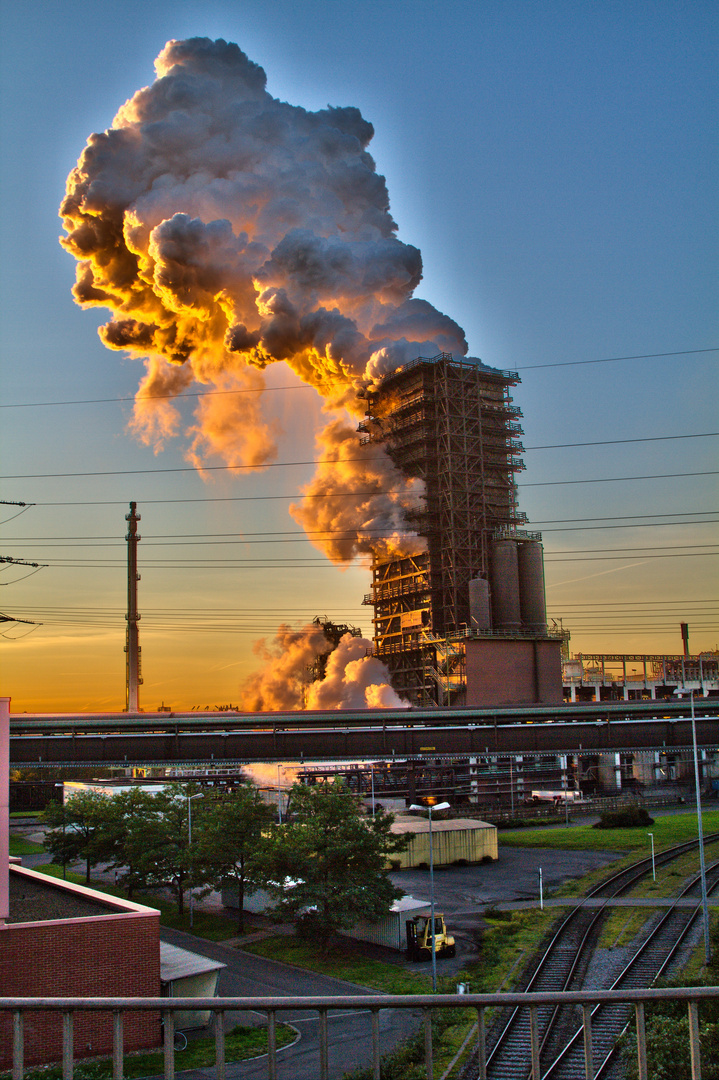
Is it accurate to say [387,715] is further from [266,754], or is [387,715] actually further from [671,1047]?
[671,1047]

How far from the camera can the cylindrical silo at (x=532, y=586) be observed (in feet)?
216

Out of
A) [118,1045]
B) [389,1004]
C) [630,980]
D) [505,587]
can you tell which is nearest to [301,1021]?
[630,980]

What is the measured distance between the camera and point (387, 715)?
42375 mm

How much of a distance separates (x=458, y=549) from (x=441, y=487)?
16.2 feet

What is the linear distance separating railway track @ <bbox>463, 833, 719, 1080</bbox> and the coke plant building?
24.6 m

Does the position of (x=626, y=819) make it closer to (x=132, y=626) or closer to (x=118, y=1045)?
(x=132, y=626)

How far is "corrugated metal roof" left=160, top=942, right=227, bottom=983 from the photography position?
22.7 m

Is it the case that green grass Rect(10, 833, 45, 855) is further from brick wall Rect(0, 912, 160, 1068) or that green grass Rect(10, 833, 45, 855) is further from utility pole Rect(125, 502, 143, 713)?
brick wall Rect(0, 912, 160, 1068)

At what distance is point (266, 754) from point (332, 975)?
1242 cm

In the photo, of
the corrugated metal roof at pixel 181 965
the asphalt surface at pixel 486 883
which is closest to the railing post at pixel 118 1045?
the corrugated metal roof at pixel 181 965

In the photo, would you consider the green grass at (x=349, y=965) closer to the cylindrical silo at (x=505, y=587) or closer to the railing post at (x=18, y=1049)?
the railing post at (x=18, y=1049)

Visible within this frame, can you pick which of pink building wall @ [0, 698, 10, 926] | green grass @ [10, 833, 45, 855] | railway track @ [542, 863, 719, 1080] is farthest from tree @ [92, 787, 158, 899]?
railway track @ [542, 863, 719, 1080]

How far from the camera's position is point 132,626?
46094 millimetres

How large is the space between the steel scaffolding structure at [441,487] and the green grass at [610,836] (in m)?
12.1
